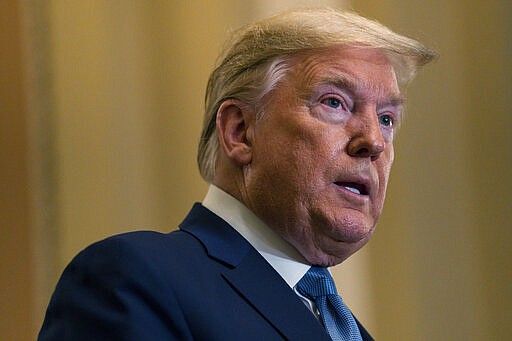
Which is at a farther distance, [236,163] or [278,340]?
[236,163]

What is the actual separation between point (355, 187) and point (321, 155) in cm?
9

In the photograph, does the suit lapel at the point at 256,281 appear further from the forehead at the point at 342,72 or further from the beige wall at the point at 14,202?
the beige wall at the point at 14,202

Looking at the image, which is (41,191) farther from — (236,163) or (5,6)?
(236,163)

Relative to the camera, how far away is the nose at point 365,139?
1567 mm

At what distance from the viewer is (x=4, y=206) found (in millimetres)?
2650

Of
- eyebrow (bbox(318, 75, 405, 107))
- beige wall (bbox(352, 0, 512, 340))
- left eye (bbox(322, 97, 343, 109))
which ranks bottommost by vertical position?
beige wall (bbox(352, 0, 512, 340))

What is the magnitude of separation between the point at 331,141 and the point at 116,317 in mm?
485

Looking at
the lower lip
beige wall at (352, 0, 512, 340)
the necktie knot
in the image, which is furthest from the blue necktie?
A: beige wall at (352, 0, 512, 340)

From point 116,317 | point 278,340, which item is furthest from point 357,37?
point 116,317

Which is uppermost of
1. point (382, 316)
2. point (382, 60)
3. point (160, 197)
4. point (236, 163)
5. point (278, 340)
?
point (382, 60)

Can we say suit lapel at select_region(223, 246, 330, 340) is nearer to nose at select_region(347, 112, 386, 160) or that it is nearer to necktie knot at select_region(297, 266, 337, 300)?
necktie knot at select_region(297, 266, 337, 300)

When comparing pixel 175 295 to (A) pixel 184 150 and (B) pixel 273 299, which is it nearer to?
(B) pixel 273 299

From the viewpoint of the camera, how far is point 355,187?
1595 millimetres

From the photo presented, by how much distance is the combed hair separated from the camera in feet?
5.39
